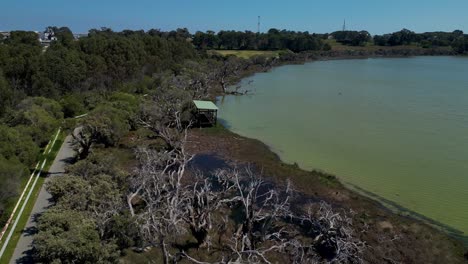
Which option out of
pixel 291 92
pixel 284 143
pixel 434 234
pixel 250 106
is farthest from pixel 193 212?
pixel 291 92

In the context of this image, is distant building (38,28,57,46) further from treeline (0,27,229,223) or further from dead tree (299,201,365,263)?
dead tree (299,201,365,263)

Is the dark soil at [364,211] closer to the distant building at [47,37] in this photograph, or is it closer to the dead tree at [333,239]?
the dead tree at [333,239]

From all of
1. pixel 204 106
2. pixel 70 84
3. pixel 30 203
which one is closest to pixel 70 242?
pixel 30 203

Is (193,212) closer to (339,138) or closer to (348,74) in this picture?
(339,138)

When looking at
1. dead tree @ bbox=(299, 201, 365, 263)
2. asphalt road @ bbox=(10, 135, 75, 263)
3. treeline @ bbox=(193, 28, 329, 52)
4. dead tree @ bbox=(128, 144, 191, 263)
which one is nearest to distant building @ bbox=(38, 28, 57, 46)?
treeline @ bbox=(193, 28, 329, 52)

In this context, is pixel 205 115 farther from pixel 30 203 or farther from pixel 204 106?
pixel 30 203

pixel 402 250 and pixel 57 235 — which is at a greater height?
pixel 57 235
